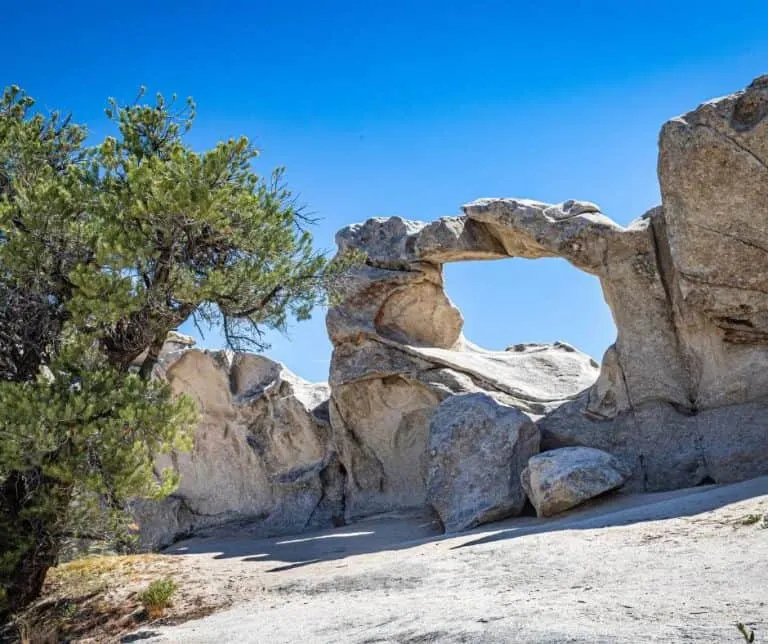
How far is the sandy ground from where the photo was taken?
21.9 ft

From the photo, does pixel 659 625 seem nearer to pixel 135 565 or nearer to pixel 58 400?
pixel 58 400

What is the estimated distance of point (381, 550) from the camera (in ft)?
47.3

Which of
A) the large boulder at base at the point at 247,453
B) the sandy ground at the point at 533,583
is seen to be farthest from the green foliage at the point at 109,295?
the large boulder at base at the point at 247,453

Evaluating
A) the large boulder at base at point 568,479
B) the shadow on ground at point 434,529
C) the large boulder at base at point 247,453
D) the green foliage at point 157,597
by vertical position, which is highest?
the large boulder at base at point 247,453

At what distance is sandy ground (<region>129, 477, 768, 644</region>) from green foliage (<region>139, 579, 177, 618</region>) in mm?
532

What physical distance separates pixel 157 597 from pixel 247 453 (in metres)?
11.8

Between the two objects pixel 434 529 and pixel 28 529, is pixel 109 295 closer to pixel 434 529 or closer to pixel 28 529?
pixel 28 529

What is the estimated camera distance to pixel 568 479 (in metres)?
15.0

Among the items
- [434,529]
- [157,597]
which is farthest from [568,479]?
[157,597]

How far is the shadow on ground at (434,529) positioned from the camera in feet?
39.4

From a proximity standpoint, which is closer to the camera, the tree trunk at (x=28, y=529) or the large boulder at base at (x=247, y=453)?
the tree trunk at (x=28, y=529)

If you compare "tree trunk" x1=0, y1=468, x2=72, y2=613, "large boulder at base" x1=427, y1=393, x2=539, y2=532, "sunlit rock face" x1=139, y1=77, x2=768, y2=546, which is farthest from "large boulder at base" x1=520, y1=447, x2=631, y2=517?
"tree trunk" x1=0, y1=468, x2=72, y2=613

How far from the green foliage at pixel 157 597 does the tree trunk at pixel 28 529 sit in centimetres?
152

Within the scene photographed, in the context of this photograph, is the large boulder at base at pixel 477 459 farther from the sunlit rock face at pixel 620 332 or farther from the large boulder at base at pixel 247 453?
the large boulder at base at pixel 247 453
